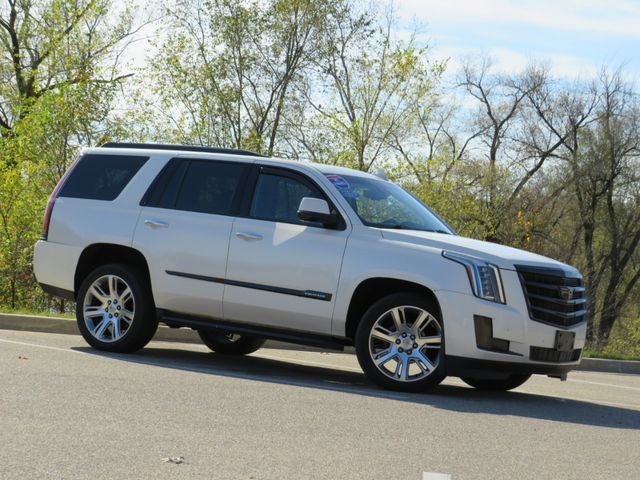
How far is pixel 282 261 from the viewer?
962cm

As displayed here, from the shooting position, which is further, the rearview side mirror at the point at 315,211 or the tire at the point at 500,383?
the tire at the point at 500,383

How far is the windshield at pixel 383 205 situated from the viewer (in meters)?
9.75

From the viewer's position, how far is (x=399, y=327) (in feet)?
30.1

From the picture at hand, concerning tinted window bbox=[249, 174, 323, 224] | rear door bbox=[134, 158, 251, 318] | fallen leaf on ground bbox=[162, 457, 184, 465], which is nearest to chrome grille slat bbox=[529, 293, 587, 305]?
tinted window bbox=[249, 174, 323, 224]

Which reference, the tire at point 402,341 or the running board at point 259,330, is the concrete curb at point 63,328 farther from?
the tire at point 402,341

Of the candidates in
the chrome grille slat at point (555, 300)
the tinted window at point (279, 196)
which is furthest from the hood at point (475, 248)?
the tinted window at point (279, 196)

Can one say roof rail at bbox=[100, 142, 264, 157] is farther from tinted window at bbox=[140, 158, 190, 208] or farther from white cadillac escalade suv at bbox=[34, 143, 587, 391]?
tinted window at bbox=[140, 158, 190, 208]

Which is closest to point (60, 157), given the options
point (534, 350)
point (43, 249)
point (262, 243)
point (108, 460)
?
point (43, 249)

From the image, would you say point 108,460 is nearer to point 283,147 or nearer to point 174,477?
point 174,477

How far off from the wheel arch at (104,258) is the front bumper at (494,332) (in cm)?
327

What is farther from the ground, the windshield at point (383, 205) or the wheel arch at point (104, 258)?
the windshield at point (383, 205)

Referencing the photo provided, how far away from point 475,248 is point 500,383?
178 centimetres

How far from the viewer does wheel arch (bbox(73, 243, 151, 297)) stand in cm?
1067

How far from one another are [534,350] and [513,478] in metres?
3.33
